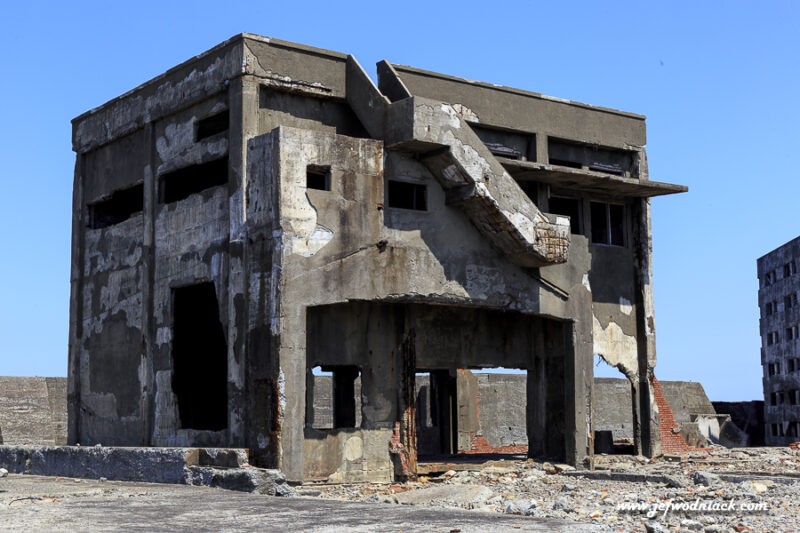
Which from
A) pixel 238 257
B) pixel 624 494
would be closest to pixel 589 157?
pixel 238 257

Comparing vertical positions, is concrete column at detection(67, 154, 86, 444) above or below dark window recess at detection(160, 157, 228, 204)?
below

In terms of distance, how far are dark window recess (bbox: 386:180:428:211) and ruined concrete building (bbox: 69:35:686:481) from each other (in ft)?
0.16

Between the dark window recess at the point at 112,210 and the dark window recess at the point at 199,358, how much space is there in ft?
10.5

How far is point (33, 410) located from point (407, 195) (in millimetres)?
13103

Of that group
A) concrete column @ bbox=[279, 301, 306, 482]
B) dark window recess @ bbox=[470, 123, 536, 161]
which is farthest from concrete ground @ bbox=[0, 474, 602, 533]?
dark window recess @ bbox=[470, 123, 536, 161]

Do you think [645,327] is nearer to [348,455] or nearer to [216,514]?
[348,455]

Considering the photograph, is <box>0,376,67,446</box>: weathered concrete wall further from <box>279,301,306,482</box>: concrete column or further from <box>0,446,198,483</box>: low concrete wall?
<box>279,301,306,482</box>: concrete column

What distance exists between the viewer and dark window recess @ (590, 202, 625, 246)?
2514 centimetres

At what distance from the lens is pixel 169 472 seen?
16375mm

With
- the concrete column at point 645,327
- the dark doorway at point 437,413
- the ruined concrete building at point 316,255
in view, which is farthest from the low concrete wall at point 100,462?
the concrete column at point 645,327

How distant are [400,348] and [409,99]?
4.34 m

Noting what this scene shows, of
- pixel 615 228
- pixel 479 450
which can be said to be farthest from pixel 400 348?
pixel 479 450

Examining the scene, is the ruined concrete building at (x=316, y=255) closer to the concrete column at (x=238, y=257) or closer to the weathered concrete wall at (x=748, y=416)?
the concrete column at (x=238, y=257)

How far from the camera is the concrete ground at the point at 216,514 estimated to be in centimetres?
1030
